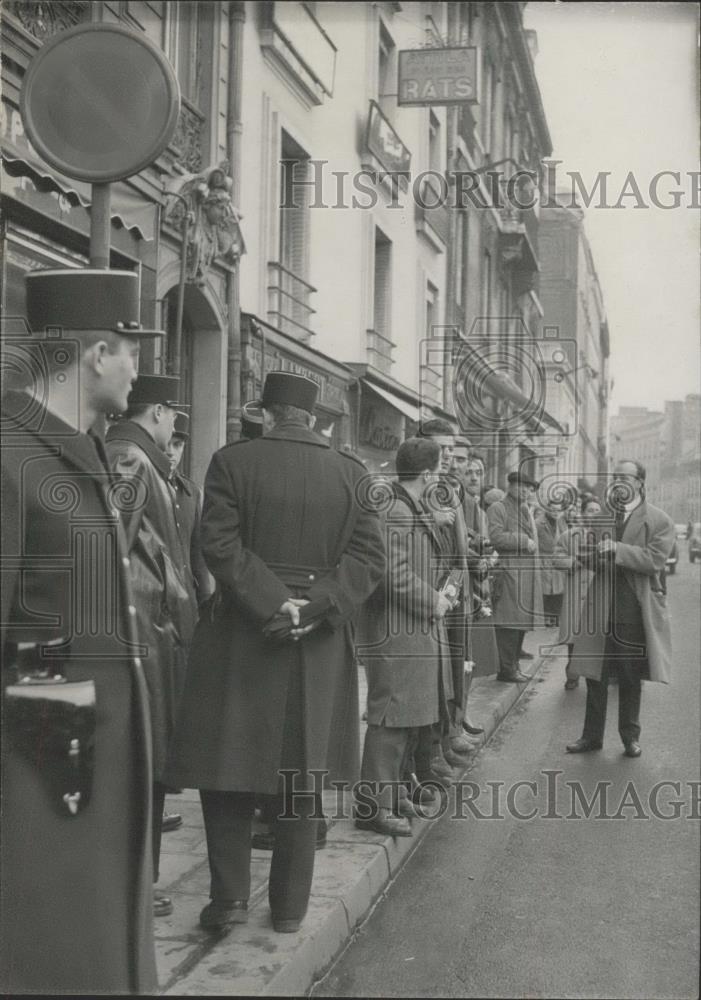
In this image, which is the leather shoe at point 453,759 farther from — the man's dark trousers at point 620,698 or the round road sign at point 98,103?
the round road sign at point 98,103

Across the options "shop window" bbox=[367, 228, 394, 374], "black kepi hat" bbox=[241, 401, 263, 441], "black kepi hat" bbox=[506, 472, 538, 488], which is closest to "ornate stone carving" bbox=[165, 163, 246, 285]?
"black kepi hat" bbox=[506, 472, 538, 488]

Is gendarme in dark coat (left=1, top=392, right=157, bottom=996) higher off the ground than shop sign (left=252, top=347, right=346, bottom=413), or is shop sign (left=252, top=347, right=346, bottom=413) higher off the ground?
shop sign (left=252, top=347, right=346, bottom=413)

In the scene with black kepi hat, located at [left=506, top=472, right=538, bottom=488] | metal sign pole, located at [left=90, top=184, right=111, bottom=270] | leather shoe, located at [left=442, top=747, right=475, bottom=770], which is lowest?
leather shoe, located at [left=442, top=747, right=475, bottom=770]

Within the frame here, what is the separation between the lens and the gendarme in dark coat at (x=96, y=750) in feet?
8.56

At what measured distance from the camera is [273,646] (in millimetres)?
4195

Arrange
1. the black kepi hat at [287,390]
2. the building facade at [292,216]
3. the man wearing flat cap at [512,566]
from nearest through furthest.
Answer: the black kepi hat at [287,390], the building facade at [292,216], the man wearing flat cap at [512,566]

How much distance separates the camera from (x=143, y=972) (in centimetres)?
290

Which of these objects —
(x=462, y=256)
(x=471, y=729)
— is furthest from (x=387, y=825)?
(x=462, y=256)

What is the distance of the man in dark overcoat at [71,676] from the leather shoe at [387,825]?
2673 mm

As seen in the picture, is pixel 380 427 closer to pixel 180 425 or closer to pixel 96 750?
pixel 180 425

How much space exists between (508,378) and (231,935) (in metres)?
24.7

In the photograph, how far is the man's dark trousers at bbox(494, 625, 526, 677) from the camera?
10836 millimetres

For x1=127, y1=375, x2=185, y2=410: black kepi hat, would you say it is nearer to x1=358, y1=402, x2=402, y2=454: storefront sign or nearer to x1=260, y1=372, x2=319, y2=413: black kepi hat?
x1=260, y1=372, x2=319, y2=413: black kepi hat

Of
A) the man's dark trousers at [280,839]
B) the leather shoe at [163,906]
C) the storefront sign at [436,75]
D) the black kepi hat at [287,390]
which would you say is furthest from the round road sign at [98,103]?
the storefront sign at [436,75]
